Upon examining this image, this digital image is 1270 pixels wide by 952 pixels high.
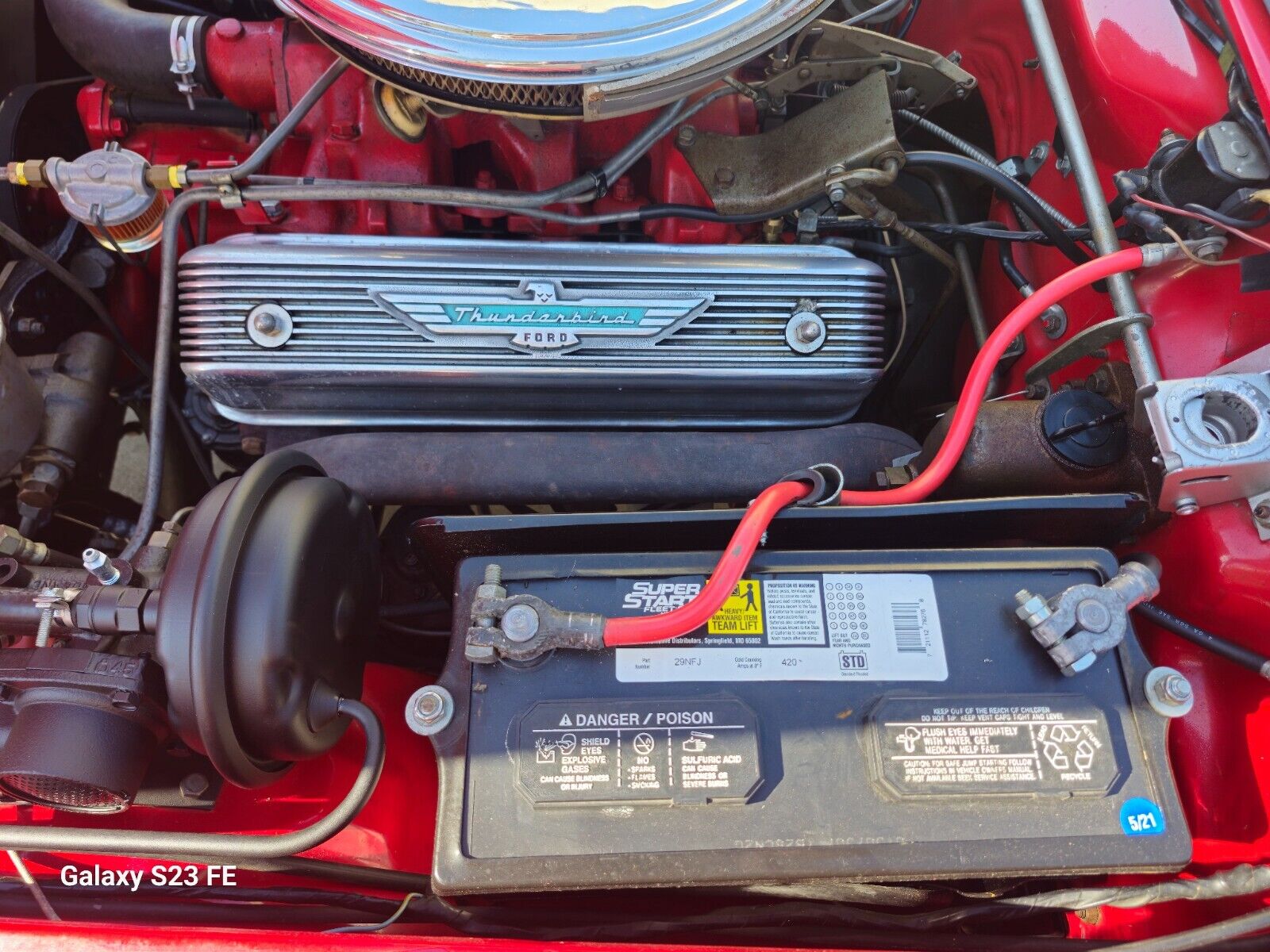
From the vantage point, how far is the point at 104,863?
902 millimetres

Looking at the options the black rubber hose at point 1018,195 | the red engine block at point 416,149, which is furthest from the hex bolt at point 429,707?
the black rubber hose at point 1018,195

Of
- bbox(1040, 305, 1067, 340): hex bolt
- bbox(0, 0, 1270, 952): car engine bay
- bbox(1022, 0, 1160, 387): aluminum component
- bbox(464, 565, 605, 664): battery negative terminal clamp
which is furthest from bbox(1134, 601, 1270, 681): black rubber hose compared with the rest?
bbox(464, 565, 605, 664): battery negative terminal clamp

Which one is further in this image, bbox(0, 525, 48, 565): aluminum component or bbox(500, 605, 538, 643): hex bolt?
bbox(0, 525, 48, 565): aluminum component

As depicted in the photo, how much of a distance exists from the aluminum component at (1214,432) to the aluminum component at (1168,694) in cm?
20

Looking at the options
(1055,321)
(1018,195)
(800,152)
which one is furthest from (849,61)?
(1055,321)

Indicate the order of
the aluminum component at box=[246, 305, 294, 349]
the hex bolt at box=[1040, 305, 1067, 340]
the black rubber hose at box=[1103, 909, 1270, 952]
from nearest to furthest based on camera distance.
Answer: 1. the black rubber hose at box=[1103, 909, 1270, 952]
2. the aluminum component at box=[246, 305, 294, 349]
3. the hex bolt at box=[1040, 305, 1067, 340]

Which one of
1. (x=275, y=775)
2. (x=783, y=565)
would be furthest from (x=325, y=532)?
(x=783, y=565)

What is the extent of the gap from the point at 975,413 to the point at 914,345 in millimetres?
351

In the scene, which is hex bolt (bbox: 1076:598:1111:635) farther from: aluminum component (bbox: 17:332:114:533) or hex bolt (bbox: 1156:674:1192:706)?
aluminum component (bbox: 17:332:114:533)

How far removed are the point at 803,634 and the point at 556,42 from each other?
26.3 inches

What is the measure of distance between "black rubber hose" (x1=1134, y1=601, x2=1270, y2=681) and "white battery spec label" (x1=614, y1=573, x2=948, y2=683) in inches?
10.6

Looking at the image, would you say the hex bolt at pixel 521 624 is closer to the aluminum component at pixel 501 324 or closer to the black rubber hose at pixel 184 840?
the black rubber hose at pixel 184 840

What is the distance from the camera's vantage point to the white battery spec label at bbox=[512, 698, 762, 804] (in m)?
0.75

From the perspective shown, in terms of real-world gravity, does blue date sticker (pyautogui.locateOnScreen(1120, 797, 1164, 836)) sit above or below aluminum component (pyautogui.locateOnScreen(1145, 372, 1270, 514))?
below
